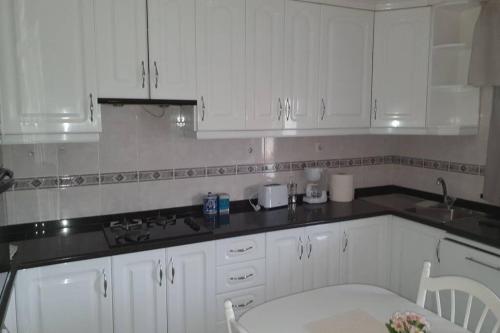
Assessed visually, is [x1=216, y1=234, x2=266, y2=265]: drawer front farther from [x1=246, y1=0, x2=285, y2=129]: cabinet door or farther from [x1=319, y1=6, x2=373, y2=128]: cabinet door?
[x1=319, y1=6, x2=373, y2=128]: cabinet door

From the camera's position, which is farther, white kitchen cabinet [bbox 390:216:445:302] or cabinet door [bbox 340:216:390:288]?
cabinet door [bbox 340:216:390:288]

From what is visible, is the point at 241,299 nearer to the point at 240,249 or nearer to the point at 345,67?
the point at 240,249

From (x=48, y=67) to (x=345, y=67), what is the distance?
1.86 meters

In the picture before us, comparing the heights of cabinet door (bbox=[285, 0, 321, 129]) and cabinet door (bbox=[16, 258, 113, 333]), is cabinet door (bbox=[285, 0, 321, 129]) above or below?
above

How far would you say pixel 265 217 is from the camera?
2.64 metres

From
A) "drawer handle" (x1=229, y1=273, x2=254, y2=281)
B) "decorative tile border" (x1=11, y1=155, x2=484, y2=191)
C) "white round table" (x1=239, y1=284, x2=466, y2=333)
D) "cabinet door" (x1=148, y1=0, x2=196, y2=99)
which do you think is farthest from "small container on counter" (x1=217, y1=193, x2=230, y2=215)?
"white round table" (x1=239, y1=284, x2=466, y2=333)

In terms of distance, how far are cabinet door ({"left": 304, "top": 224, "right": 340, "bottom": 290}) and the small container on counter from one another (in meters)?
0.54

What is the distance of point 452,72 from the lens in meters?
2.77

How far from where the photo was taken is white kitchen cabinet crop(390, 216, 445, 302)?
259 cm

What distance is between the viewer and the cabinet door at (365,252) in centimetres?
277

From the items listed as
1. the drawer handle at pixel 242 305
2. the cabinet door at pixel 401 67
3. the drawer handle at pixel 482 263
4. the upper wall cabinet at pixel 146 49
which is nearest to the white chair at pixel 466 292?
the drawer handle at pixel 482 263

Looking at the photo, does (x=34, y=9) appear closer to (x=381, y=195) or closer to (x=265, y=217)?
(x=265, y=217)

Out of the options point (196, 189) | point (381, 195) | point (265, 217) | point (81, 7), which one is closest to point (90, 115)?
point (81, 7)

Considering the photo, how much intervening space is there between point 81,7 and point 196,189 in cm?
127
